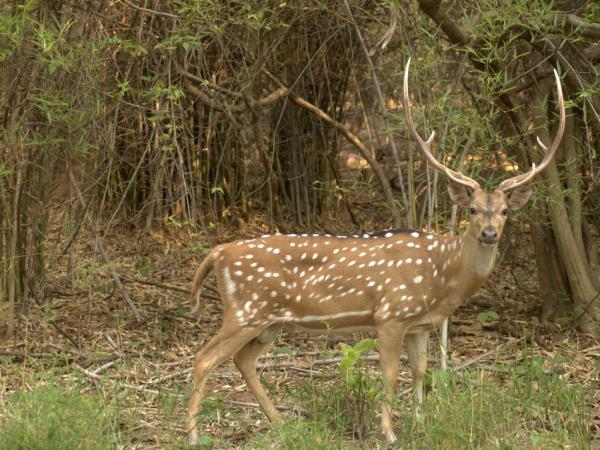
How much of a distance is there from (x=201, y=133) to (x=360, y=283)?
3230 millimetres

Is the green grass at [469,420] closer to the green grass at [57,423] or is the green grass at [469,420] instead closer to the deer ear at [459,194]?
the green grass at [57,423]

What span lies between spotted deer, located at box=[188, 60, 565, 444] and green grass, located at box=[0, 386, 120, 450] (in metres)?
0.70

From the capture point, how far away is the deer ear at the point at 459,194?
5.50 metres

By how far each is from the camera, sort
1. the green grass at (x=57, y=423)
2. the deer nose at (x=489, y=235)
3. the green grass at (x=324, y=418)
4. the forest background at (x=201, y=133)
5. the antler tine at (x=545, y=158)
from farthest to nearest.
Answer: the forest background at (x=201, y=133)
the antler tine at (x=545, y=158)
the deer nose at (x=489, y=235)
the green grass at (x=324, y=418)
the green grass at (x=57, y=423)

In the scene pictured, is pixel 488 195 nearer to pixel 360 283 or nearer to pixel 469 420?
pixel 360 283

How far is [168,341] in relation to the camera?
689 centimetres

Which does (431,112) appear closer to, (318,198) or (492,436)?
(492,436)

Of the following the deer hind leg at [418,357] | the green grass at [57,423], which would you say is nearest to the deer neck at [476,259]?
the deer hind leg at [418,357]

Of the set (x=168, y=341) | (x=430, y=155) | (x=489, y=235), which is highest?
(x=430, y=155)

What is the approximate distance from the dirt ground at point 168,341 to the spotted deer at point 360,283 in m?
0.34

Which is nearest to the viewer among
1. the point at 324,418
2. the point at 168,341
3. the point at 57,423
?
the point at 57,423

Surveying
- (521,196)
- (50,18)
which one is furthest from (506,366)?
(50,18)

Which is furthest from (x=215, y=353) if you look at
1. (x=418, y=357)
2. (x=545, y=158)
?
(x=545, y=158)

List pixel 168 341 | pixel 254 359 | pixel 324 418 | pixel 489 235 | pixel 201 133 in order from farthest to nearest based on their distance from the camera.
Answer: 1. pixel 201 133
2. pixel 168 341
3. pixel 254 359
4. pixel 489 235
5. pixel 324 418
